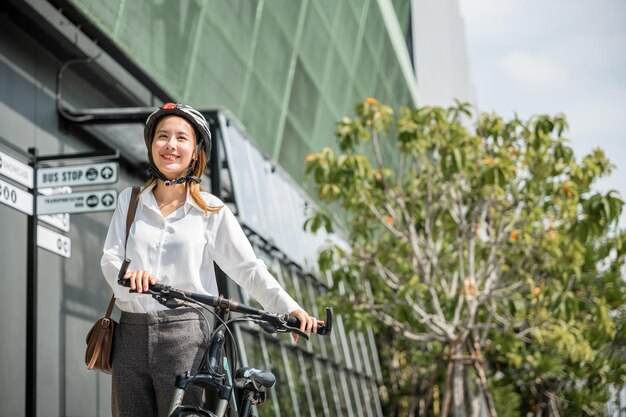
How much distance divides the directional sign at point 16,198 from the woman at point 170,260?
3977 millimetres

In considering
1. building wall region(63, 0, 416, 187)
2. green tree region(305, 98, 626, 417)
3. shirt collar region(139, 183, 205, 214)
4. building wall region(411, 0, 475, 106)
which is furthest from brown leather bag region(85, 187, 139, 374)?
building wall region(411, 0, 475, 106)

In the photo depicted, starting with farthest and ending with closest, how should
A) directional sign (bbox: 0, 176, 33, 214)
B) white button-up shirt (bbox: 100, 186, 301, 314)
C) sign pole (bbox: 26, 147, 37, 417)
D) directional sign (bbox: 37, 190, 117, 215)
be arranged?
directional sign (bbox: 37, 190, 117, 215) → sign pole (bbox: 26, 147, 37, 417) → directional sign (bbox: 0, 176, 33, 214) → white button-up shirt (bbox: 100, 186, 301, 314)

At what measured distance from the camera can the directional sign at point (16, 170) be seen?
7.50m

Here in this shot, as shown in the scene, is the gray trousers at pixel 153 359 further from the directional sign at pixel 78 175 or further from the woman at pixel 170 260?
the directional sign at pixel 78 175

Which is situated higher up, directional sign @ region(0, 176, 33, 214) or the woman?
directional sign @ region(0, 176, 33, 214)

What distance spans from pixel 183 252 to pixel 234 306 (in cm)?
35

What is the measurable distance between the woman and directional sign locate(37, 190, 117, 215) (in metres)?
4.48

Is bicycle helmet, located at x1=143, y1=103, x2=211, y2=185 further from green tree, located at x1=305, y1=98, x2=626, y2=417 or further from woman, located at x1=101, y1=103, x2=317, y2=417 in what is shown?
green tree, located at x1=305, y1=98, x2=626, y2=417

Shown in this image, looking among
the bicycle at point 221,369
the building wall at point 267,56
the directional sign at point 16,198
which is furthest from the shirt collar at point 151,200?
the building wall at point 267,56

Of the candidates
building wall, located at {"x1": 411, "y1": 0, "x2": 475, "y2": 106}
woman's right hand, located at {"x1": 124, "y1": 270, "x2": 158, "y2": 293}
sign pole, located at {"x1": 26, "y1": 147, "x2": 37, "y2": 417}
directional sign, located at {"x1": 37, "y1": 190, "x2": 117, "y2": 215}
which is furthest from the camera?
building wall, located at {"x1": 411, "y1": 0, "x2": 475, "y2": 106}

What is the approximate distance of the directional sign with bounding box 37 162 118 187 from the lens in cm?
825

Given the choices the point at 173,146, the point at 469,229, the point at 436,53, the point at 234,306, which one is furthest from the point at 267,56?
the point at 436,53

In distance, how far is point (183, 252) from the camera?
365cm

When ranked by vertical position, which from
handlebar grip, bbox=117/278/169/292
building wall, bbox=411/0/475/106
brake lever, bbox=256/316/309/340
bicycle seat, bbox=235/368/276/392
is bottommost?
bicycle seat, bbox=235/368/276/392
